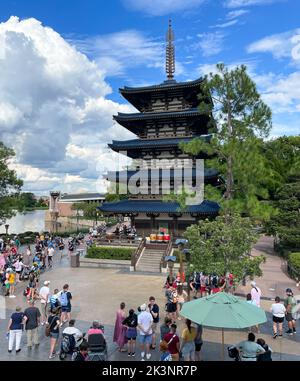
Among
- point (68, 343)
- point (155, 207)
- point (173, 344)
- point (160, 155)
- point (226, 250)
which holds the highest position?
point (160, 155)

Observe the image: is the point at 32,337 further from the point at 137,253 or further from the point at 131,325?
the point at 137,253

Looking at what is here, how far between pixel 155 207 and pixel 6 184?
2208cm

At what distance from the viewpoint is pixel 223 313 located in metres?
8.38

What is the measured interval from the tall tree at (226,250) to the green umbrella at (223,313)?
16.0 feet

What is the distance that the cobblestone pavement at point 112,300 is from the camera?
1104cm

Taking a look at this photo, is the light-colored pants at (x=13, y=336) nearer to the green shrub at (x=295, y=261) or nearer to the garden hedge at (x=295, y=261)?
the garden hedge at (x=295, y=261)

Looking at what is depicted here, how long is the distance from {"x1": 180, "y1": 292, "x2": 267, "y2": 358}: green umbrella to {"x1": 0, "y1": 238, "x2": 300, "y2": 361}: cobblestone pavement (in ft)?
Answer: 8.91

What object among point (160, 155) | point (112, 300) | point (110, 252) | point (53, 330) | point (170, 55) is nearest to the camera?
point (53, 330)

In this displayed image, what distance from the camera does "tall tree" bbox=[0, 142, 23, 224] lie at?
41062mm

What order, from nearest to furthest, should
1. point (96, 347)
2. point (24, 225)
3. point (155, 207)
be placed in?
point (96, 347), point (155, 207), point (24, 225)

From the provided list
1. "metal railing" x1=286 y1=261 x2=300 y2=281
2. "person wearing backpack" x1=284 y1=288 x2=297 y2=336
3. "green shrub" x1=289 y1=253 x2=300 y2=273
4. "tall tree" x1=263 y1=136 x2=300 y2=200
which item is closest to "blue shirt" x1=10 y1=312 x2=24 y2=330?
"person wearing backpack" x1=284 y1=288 x2=297 y2=336

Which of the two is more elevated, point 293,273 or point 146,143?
point 146,143

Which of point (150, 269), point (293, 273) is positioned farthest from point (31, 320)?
point (293, 273)
